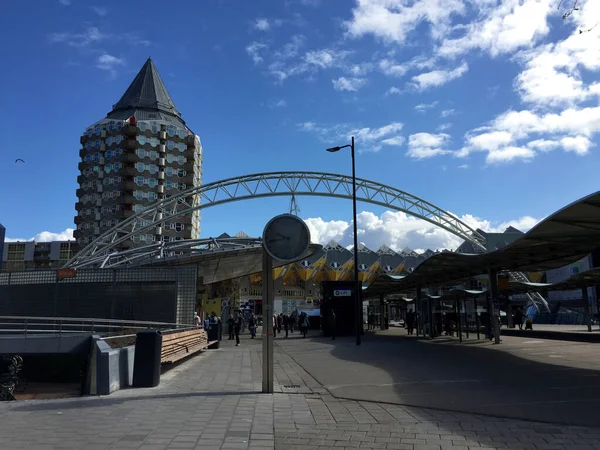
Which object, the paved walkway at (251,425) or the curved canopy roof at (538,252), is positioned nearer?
the paved walkway at (251,425)

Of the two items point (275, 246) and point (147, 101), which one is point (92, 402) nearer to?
point (275, 246)

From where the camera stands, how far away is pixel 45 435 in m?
6.04

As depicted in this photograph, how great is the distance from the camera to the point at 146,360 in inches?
387

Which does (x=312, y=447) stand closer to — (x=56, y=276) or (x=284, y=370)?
(x=284, y=370)

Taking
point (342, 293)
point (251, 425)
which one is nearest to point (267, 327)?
point (251, 425)

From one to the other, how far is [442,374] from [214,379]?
17.3 ft

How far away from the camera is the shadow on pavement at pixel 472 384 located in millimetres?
7820

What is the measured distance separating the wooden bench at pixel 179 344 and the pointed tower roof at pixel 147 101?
85997 mm

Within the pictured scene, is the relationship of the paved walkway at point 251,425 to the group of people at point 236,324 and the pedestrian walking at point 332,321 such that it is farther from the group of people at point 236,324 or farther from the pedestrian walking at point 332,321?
the pedestrian walking at point 332,321

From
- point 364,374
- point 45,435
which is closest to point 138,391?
point 45,435

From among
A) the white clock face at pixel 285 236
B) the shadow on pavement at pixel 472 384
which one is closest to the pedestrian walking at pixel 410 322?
the shadow on pavement at pixel 472 384

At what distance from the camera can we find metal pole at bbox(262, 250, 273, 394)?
372 inches

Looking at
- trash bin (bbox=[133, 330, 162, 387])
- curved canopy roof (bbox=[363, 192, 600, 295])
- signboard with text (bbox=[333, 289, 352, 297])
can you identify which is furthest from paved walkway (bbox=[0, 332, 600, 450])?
signboard with text (bbox=[333, 289, 352, 297])

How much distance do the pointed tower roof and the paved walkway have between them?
95863 millimetres
